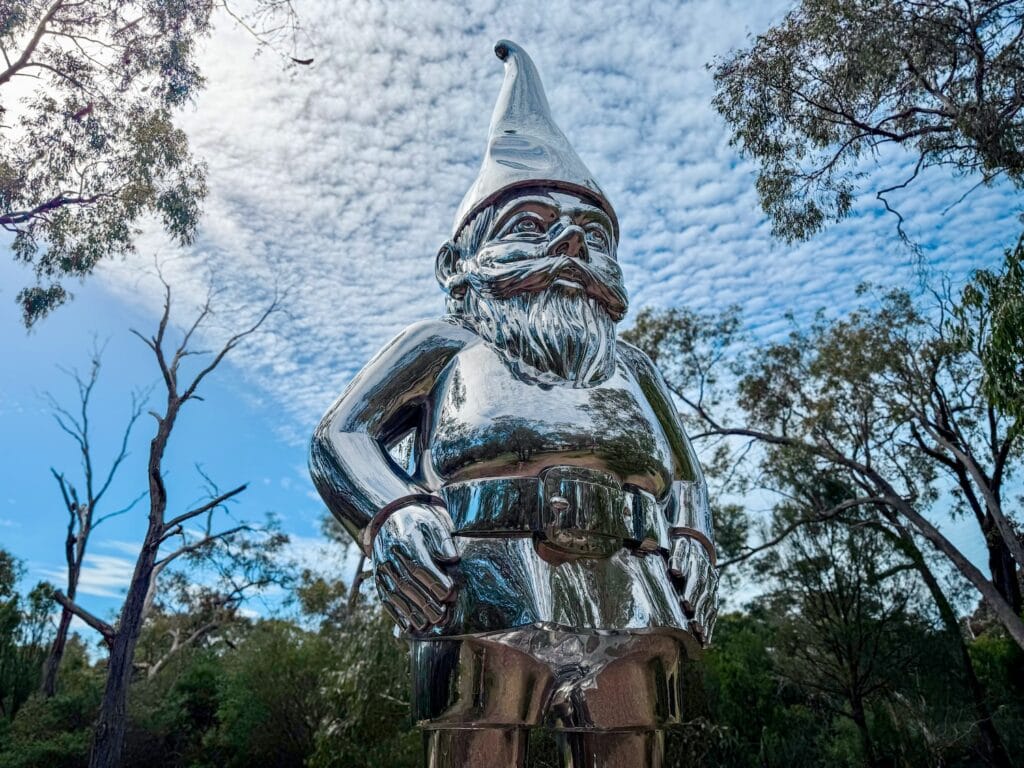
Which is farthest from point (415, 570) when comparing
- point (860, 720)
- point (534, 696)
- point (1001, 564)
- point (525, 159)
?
point (1001, 564)

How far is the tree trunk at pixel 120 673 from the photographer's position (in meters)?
8.59

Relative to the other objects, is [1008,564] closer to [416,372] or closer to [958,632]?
[958,632]

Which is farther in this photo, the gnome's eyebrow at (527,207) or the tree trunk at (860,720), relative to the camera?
the tree trunk at (860,720)

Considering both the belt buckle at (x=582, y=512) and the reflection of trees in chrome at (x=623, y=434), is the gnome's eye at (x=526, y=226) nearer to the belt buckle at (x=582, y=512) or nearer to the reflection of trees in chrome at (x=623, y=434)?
the reflection of trees in chrome at (x=623, y=434)

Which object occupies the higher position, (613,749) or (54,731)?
(54,731)

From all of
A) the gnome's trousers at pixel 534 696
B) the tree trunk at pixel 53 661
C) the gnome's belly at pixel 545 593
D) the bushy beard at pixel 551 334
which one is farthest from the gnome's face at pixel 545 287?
the tree trunk at pixel 53 661

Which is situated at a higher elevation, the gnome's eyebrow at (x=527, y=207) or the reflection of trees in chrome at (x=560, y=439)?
the gnome's eyebrow at (x=527, y=207)

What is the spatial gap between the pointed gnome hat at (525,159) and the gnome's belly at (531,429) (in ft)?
1.73

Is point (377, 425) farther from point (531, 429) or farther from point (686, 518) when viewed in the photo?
point (686, 518)

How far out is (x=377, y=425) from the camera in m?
1.91

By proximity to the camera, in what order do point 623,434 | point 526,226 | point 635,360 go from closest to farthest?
point 623,434
point 526,226
point 635,360

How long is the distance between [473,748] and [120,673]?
9444 millimetres

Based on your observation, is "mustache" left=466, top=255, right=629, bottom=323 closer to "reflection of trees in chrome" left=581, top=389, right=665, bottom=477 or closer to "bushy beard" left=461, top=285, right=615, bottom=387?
"bushy beard" left=461, top=285, right=615, bottom=387

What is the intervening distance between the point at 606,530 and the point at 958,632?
12.2 metres
